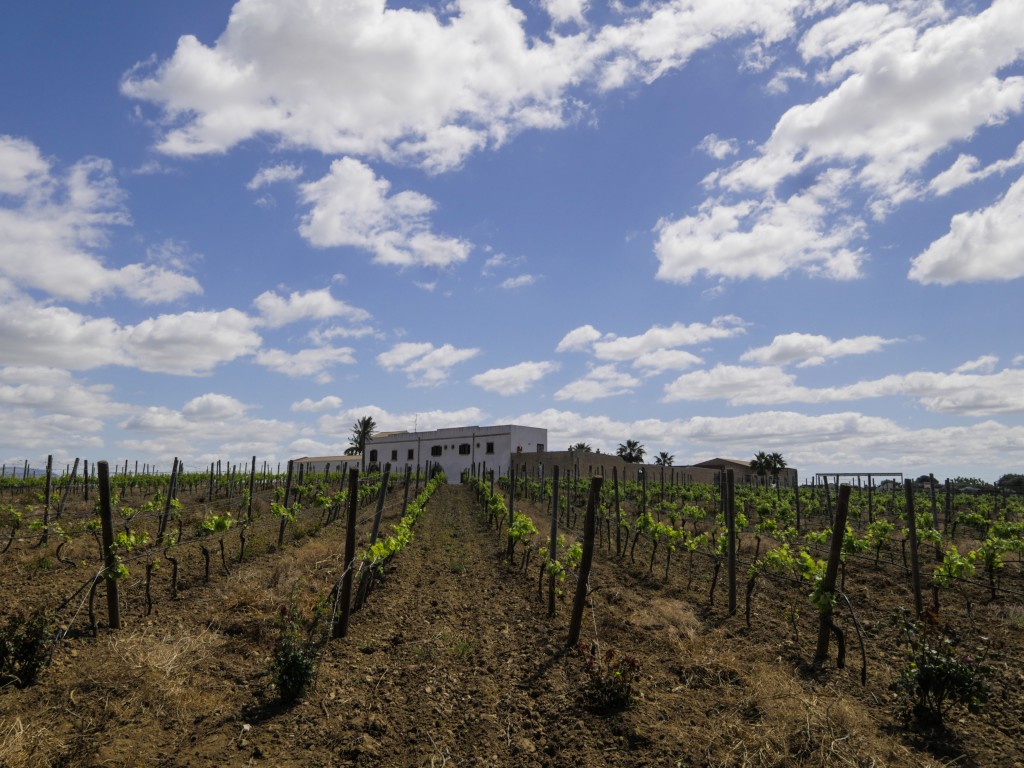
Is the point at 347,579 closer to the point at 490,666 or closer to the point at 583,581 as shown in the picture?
the point at 490,666

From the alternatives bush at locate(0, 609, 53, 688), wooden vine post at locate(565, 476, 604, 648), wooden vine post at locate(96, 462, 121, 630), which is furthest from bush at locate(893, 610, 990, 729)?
wooden vine post at locate(96, 462, 121, 630)

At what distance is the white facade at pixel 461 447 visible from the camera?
195 ft

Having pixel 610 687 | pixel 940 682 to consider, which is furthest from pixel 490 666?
pixel 940 682

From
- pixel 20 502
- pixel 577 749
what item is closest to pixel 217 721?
pixel 577 749

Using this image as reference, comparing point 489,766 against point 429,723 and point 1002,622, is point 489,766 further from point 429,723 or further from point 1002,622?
point 1002,622

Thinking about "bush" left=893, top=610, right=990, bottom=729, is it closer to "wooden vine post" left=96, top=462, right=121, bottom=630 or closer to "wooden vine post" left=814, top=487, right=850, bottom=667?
"wooden vine post" left=814, top=487, right=850, bottom=667

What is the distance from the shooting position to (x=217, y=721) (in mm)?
5207

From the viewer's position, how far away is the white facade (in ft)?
195

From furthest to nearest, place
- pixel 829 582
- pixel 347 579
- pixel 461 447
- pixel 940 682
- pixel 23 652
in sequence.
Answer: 1. pixel 461 447
2. pixel 347 579
3. pixel 829 582
4. pixel 23 652
5. pixel 940 682

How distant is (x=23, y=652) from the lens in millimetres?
5746

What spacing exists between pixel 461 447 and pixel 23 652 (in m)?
56.9

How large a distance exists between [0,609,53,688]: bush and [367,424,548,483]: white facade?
165 feet

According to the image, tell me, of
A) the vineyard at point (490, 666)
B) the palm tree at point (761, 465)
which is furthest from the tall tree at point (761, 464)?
the vineyard at point (490, 666)

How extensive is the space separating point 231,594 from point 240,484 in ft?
89.2
